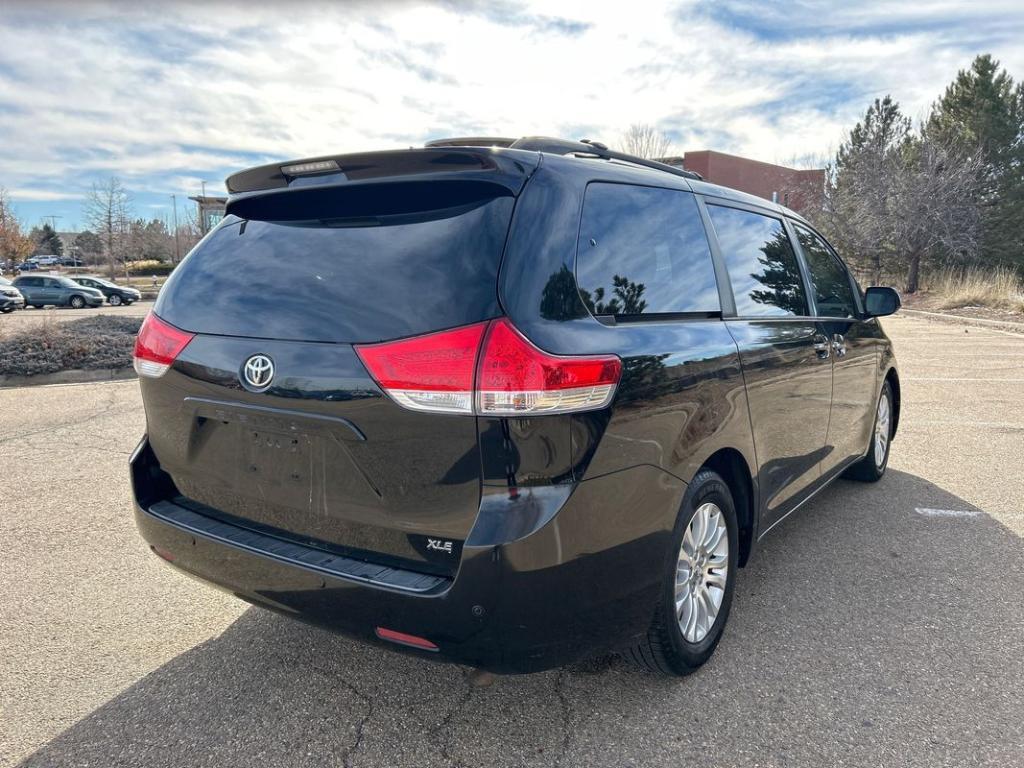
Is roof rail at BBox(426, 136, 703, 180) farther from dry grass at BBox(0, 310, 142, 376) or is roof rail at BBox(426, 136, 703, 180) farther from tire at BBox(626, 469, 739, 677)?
dry grass at BBox(0, 310, 142, 376)

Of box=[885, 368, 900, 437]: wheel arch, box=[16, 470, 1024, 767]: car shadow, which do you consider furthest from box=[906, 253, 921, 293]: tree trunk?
box=[16, 470, 1024, 767]: car shadow

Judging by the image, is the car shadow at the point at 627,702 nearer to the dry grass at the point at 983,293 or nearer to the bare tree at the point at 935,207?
the dry grass at the point at 983,293

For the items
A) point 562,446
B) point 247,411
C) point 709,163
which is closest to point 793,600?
point 562,446

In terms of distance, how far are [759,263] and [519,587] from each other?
85.6 inches

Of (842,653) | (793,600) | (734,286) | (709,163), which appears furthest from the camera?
(709,163)

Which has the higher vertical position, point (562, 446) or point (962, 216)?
point (962, 216)

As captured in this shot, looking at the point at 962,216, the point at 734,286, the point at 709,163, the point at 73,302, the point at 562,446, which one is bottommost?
the point at 73,302

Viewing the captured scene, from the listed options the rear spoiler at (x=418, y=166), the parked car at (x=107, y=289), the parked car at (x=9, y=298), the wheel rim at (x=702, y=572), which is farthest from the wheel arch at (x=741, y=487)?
the parked car at (x=107, y=289)

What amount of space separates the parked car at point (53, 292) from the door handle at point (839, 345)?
36102 millimetres

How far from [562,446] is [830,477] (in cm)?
273

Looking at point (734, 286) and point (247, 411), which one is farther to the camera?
point (734, 286)

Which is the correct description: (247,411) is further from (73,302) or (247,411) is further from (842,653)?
(73,302)

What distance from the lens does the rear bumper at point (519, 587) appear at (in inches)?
74.8

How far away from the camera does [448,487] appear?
1.93 m
